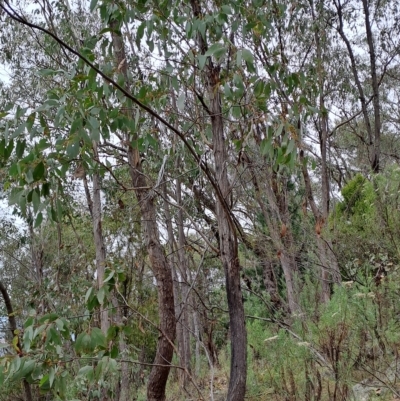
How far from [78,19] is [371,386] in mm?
6465

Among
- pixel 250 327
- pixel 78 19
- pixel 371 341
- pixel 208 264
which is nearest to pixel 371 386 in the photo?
pixel 371 341

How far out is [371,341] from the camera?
3.15m

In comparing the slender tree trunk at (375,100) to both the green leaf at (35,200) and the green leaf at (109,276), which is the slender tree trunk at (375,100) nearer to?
the green leaf at (109,276)

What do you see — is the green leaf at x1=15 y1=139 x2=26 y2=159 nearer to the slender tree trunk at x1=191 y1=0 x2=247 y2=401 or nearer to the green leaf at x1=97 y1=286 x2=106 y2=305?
the green leaf at x1=97 y1=286 x2=106 y2=305

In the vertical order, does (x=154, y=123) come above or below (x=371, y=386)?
above

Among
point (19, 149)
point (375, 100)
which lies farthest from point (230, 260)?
point (375, 100)

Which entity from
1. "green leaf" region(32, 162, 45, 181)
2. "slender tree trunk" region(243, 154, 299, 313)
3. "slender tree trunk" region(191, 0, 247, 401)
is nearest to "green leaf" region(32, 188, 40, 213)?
"green leaf" region(32, 162, 45, 181)

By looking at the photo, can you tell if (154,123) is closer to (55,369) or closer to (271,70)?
(271,70)

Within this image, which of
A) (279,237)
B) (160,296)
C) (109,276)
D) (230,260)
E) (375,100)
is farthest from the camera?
(375,100)

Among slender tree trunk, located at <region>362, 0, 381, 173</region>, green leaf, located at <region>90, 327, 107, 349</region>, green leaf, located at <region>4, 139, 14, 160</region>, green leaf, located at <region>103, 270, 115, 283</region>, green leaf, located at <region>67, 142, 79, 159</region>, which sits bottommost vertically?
green leaf, located at <region>90, 327, 107, 349</region>

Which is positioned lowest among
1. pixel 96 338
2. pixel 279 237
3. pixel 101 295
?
pixel 96 338

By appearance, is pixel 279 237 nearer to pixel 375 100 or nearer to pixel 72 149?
pixel 72 149

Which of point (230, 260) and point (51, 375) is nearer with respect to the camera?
point (51, 375)

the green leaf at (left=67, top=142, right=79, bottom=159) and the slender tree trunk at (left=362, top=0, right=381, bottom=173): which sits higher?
the slender tree trunk at (left=362, top=0, right=381, bottom=173)
